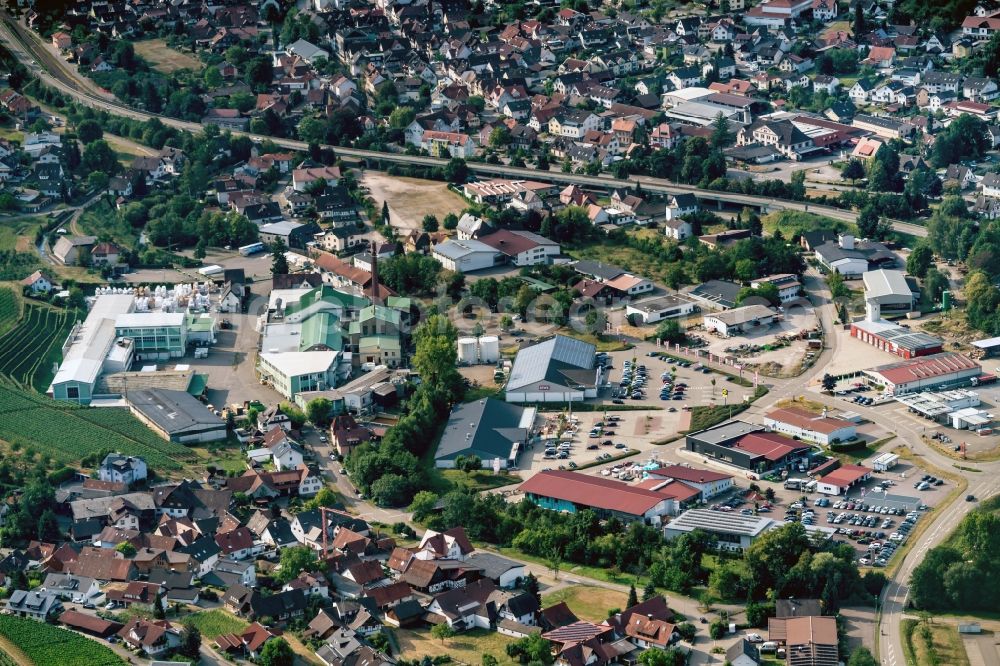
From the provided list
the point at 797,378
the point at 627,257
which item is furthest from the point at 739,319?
the point at 627,257

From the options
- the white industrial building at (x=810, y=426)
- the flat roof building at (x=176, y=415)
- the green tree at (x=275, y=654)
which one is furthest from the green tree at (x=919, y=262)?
the green tree at (x=275, y=654)

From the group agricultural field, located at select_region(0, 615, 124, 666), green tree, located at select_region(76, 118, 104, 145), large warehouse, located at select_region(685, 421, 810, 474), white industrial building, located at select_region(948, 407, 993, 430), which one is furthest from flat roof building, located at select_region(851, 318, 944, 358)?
green tree, located at select_region(76, 118, 104, 145)

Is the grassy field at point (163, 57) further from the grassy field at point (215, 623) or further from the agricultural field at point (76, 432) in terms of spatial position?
the grassy field at point (215, 623)

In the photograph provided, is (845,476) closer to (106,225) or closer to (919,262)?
(919,262)

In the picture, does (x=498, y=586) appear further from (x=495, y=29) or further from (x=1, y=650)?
(x=495, y=29)

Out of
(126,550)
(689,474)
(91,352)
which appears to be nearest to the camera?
(126,550)

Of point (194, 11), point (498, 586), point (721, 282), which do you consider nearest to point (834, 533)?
point (498, 586)

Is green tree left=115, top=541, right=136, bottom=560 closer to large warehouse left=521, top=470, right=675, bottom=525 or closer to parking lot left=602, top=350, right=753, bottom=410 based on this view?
large warehouse left=521, top=470, right=675, bottom=525
